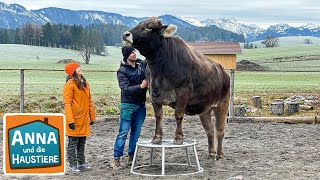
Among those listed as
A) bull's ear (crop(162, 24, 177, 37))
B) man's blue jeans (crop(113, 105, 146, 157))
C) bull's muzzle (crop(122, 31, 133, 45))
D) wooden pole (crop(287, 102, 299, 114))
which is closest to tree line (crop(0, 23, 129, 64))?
wooden pole (crop(287, 102, 299, 114))

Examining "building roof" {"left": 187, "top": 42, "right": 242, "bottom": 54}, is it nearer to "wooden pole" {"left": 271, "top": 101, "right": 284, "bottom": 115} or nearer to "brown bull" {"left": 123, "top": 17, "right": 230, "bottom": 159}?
"wooden pole" {"left": 271, "top": 101, "right": 284, "bottom": 115}

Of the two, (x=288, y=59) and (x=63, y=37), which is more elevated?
(x=63, y=37)

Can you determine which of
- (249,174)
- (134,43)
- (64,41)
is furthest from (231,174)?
(64,41)

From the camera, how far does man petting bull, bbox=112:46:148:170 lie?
304 inches

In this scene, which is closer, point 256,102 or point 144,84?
point 144,84

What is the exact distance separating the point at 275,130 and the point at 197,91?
16.8ft

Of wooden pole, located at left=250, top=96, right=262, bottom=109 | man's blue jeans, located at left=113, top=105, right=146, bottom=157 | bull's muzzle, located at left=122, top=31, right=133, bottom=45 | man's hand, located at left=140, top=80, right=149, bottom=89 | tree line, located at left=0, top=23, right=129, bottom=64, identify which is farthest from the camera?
tree line, located at left=0, top=23, right=129, bottom=64

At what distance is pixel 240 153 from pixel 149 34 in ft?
10.5

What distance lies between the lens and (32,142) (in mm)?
5773

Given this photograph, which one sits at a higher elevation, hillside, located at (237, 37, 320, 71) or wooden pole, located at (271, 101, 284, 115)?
wooden pole, located at (271, 101, 284, 115)

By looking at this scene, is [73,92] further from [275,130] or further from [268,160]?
[275,130]

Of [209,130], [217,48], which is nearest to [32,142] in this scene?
[209,130]

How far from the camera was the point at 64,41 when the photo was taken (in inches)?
2911

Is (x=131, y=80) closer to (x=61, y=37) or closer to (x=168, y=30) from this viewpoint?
(x=168, y=30)
